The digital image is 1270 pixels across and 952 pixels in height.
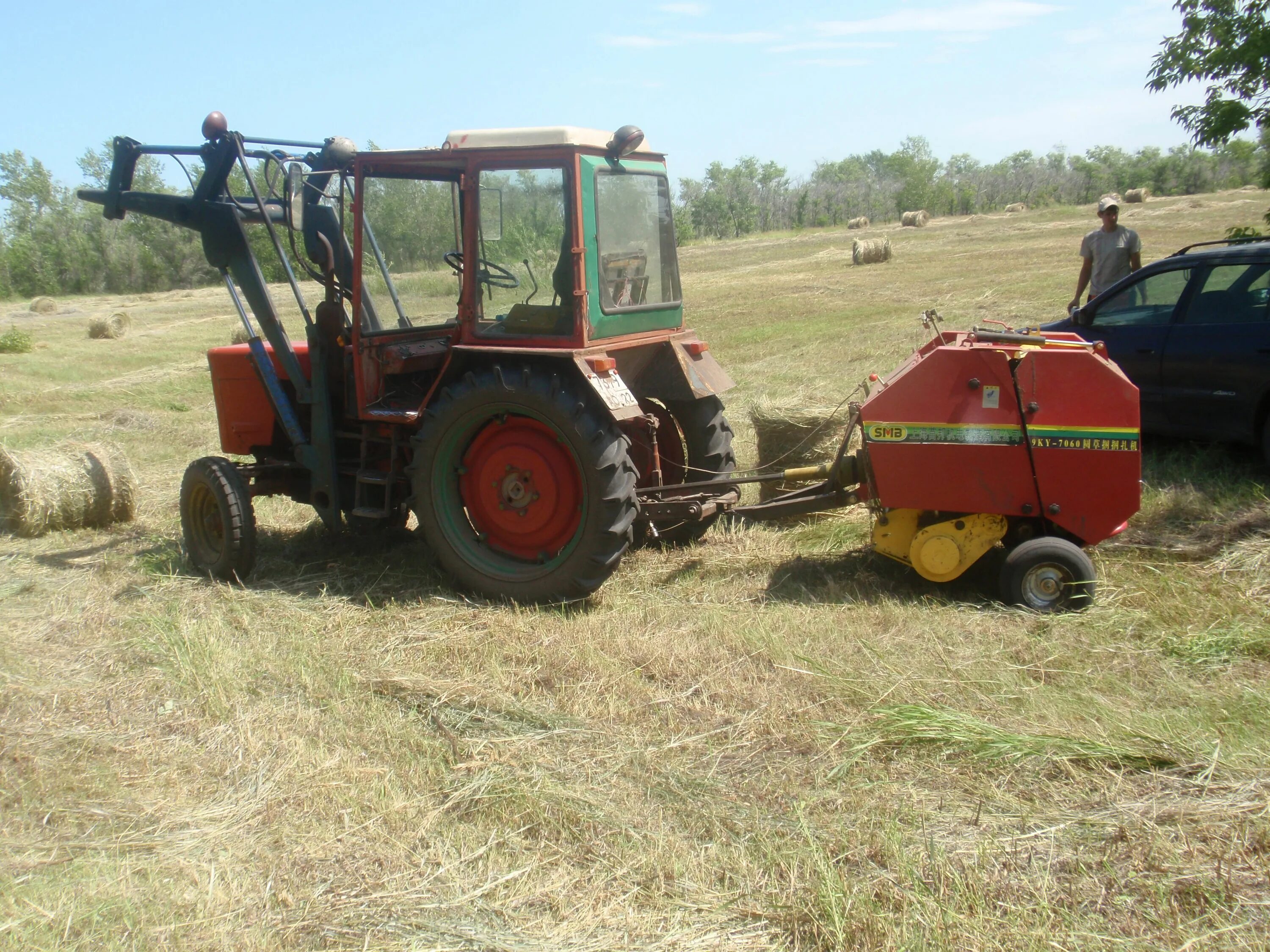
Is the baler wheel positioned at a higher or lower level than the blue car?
lower

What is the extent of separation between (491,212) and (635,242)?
31.1 inches

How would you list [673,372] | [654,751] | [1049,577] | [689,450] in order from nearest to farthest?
[654,751] → [1049,577] → [673,372] → [689,450]

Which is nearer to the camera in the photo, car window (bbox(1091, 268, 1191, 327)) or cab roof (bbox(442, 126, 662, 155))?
cab roof (bbox(442, 126, 662, 155))

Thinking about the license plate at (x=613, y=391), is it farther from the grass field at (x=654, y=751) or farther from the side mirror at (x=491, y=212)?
the grass field at (x=654, y=751)

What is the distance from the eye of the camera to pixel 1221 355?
22.1 ft

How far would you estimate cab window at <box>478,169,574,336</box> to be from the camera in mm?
5242

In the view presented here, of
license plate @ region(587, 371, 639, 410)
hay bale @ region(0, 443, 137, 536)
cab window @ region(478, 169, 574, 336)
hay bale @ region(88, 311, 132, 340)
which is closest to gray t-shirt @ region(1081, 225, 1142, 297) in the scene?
license plate @ region(587, 371, 639, 410)

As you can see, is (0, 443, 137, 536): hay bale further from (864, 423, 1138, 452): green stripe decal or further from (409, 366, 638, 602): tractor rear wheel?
(864, 423, 1138, 452): green stripe decal

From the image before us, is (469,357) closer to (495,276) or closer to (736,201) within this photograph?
(495,276)

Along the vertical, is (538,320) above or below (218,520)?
above

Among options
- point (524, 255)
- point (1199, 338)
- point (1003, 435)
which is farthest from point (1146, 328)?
point (524, 255)

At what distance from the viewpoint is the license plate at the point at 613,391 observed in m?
5.09

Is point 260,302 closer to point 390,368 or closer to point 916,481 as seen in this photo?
point 390,368

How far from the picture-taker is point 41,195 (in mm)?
64625
